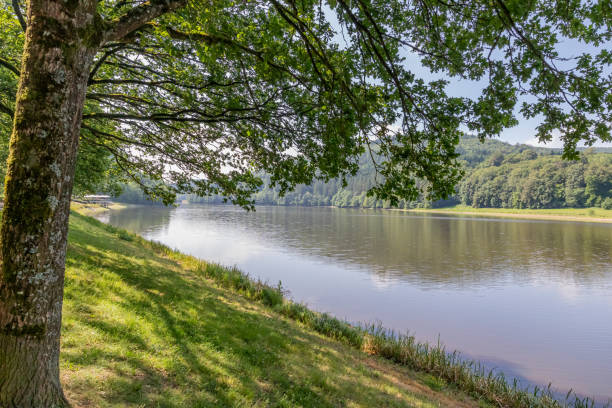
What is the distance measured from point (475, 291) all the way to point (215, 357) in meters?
21.0

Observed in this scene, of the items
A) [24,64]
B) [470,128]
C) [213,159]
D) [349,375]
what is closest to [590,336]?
[349,375]

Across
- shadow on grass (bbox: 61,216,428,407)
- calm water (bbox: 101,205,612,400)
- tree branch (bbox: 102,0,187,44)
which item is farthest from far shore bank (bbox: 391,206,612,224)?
tree branch (bbox: 102,0,187,44)

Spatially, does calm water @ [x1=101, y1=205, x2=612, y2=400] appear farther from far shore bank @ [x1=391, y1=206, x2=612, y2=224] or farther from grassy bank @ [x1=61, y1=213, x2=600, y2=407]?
far shore bank @ [x1=391, y1=206, x2=612, y2=224]

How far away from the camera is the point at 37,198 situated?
3.09 metres

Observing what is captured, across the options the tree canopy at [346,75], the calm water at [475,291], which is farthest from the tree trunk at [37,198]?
the calm water at [475,291]

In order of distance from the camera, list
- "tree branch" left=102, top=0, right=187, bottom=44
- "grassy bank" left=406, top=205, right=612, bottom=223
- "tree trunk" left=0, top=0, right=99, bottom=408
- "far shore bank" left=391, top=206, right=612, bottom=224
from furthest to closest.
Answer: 1. "grassy bank" left=406, top=205, right=612, bottom=223
2. "far shore bank" left=391, top=206, right=612, bottom=224
3. "tree branch" left=102, top=0, right=187, bottom=44
4. "tree trunk" left=0, top=0, right=99, bottom=408

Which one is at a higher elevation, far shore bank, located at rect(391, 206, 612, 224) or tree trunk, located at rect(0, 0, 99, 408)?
tree trunk, located at rect(0, 0, 99, 408)

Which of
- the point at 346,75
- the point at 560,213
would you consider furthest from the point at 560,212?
the point at 346,75

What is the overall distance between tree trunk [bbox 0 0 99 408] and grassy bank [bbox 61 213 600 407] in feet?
3.72

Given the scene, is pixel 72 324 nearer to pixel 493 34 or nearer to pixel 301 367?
pixel 301 367

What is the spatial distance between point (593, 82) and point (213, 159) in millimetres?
9336

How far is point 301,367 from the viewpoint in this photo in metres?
7.18

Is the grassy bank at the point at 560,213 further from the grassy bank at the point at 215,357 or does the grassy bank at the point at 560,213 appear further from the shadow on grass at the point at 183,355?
the shadow on grass at the point at 183,355

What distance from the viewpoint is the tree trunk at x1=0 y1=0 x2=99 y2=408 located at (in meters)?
3.06
